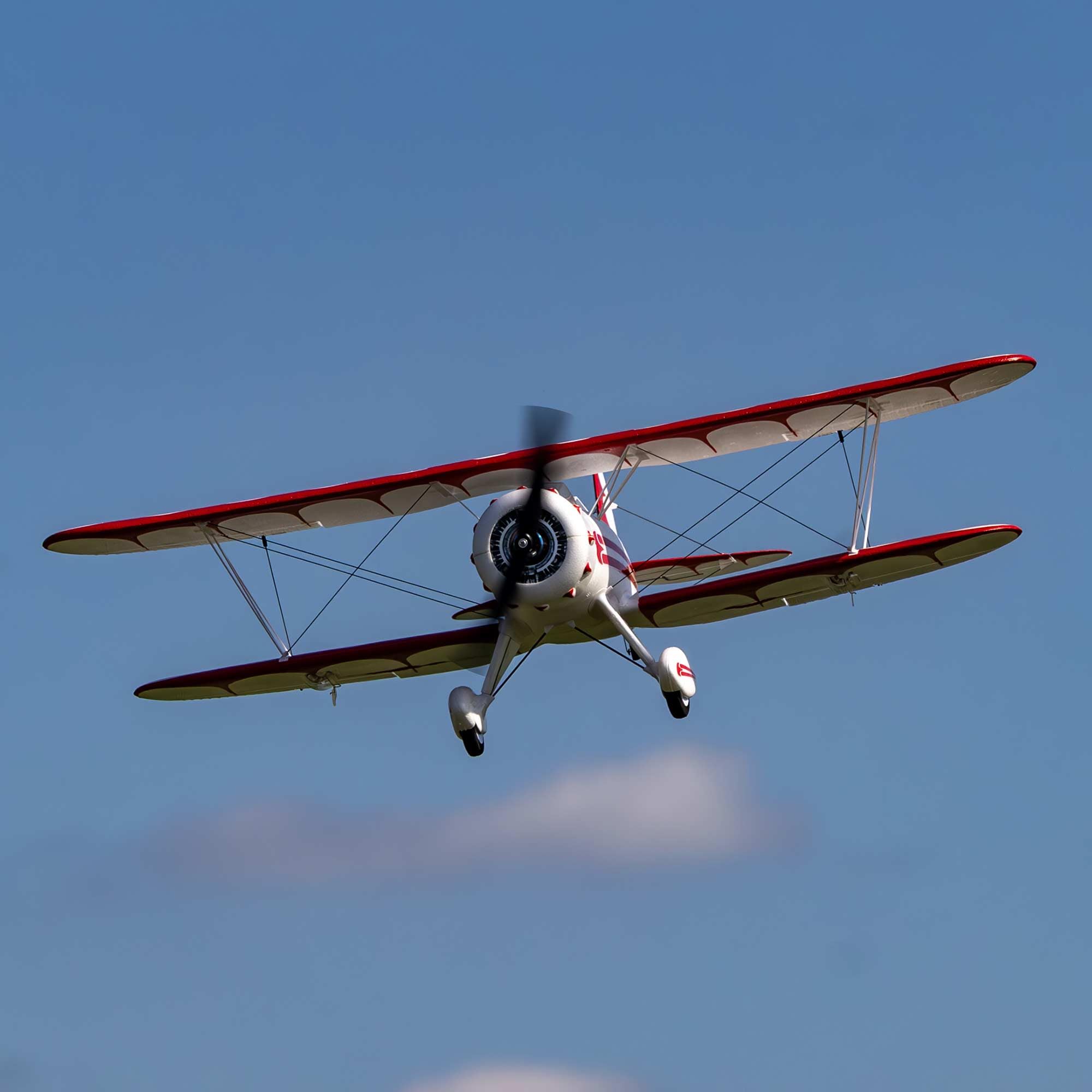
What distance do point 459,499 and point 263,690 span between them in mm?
5073

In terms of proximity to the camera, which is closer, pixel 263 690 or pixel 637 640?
pixel 637 640

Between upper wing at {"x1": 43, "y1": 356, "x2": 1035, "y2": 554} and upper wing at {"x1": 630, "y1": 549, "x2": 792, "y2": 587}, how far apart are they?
199cm

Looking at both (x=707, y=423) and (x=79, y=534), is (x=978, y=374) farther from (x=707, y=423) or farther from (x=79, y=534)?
(x=79, y=534)

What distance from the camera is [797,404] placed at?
90.3 ft

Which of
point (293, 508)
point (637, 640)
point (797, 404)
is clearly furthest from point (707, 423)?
point (293, 508)

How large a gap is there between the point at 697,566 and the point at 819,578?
268 centimetres

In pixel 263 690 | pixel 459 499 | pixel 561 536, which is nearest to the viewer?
pixel 561 536

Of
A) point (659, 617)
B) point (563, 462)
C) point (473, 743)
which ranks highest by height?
point (563, 462)

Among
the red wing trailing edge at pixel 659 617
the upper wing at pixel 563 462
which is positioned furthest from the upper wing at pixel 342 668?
the upper wing at pixel 563 462

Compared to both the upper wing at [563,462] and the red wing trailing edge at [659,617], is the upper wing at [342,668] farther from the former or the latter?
the upper wing at [563,462]

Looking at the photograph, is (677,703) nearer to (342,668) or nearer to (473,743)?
(473,743)

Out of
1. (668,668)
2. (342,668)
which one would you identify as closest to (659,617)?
(668,668)

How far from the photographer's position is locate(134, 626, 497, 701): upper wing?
3006cm

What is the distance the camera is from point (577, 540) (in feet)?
88.8
